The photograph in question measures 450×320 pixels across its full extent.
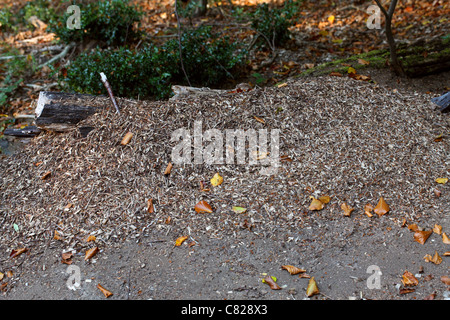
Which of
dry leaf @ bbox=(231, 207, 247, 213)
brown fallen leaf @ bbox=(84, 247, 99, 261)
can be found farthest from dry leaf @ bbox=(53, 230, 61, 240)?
dry leaf @ bbox=(231, 207, 247, 213)

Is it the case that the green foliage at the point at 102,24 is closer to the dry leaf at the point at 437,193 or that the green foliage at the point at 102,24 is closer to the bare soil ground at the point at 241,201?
→ the bare soil ground at the point at 241,201

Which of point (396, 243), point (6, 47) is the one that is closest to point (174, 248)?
point (396, 243)

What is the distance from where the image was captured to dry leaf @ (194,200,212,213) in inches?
140

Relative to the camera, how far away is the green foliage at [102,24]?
648 cm

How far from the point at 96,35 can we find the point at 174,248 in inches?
187

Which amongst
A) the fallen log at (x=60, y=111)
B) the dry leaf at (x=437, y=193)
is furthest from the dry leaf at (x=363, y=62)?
the fallen log at (x=60, y=111)

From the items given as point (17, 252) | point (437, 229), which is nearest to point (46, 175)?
point (17, 252)

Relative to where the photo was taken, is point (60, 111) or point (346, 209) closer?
point (346, 209)

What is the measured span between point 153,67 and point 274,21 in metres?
2.26

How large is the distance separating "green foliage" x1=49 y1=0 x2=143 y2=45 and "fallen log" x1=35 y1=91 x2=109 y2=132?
2.51m

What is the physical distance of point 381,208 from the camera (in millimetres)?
3465

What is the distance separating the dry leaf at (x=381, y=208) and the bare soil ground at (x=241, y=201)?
0.18ft

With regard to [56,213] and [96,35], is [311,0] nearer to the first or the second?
[96,35]

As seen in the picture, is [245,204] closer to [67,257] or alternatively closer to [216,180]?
[216,180]
